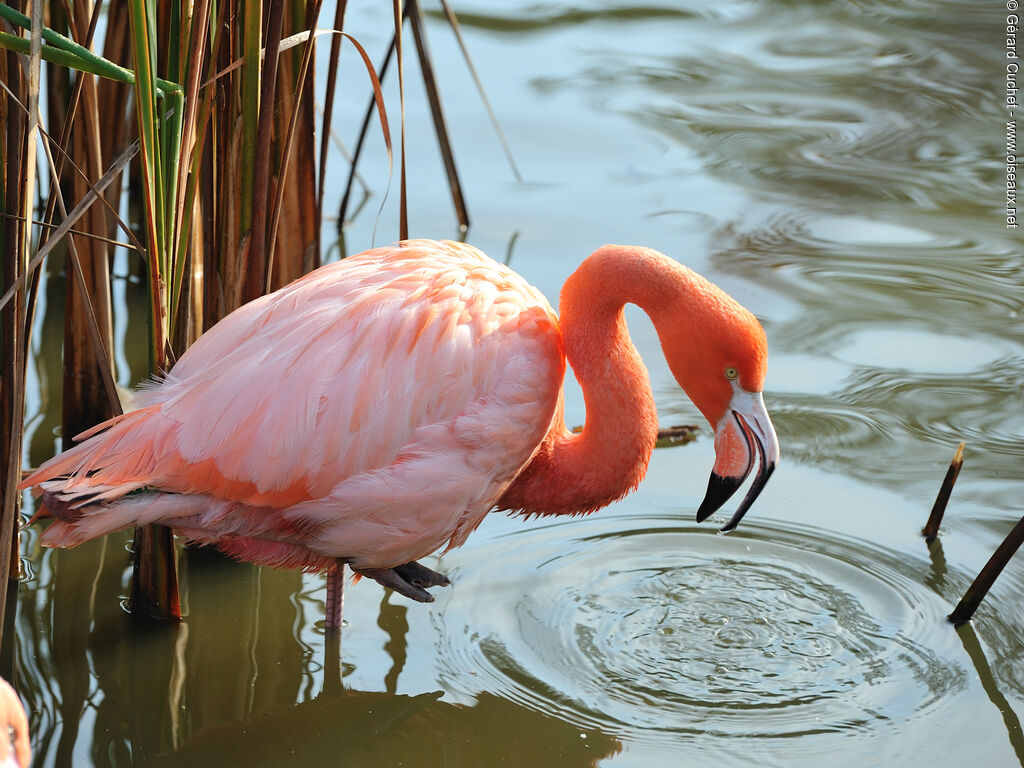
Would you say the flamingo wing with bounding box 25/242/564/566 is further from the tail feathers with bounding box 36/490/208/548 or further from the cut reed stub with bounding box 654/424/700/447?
the cut reed stub with bounding box 654/424/700/447

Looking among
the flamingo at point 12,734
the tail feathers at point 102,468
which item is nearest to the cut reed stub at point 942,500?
the tail feathers at point 102,468

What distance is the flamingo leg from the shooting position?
3334 millimetres

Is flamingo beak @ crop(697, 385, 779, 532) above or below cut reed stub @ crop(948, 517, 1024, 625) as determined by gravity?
above

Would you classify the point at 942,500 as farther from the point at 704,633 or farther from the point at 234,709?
the point at 234,709

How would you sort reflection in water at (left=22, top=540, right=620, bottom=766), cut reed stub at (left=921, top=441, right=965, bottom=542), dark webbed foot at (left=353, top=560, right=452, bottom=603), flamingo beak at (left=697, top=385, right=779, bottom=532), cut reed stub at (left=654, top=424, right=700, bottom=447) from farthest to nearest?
1. cut reed stub at (left=654, top=424, right=700, bottom=447)
2. cut reed stub at (left=921, top=441, right=965, bottom=542)
3. dark webbed foot at (left=353, top=560, right=452, bottom=603)
4. flamingo beak at (left=697, top=385, right=779, bottom=532)
5. reflection in water at (left=22, top=540, right=620, bottom=766)

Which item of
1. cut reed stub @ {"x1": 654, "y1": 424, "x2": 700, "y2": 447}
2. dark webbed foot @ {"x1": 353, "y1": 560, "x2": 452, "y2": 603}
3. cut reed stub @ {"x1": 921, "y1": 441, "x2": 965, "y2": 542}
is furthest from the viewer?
cut reed stub @ {"x1": 654, "y1": 424, "x2": 700, "y2": 447}

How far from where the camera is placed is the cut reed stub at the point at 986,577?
10.4 feet

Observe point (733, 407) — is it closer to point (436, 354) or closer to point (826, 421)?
point (436, 354)

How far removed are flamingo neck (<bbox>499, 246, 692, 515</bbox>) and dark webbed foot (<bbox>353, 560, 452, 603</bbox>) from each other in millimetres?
393

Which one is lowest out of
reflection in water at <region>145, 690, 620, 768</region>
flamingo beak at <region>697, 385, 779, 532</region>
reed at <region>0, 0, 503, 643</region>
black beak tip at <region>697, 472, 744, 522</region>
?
reflection in water at <region>145, 690, 620, 768</region>

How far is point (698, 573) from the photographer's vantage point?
3.68 m

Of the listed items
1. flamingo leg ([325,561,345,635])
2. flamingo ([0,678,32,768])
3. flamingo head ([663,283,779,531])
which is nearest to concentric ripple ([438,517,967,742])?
flamingo leg ([325,561,345,635])

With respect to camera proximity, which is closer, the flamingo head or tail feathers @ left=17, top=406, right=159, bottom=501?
tail feathers @ left=17, top=406, right=159, bottom=501

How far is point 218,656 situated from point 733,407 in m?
1.55
